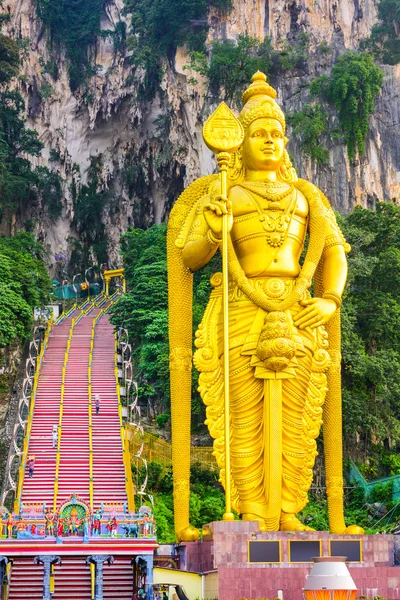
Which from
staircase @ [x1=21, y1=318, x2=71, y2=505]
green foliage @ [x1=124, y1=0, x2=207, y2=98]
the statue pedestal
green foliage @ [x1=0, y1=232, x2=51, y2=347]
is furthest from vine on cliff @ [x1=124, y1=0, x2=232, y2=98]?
the statue pedestal

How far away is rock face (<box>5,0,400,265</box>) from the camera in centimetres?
2770

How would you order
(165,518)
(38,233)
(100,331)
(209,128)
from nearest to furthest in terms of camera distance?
(209,128), (165,518), (100,331), (38,233)

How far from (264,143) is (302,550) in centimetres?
413

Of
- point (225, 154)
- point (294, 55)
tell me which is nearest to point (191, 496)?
point (225, 154)

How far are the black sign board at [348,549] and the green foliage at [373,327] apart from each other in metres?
8.23

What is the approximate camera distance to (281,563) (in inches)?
411

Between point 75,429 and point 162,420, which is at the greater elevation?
point 162,420

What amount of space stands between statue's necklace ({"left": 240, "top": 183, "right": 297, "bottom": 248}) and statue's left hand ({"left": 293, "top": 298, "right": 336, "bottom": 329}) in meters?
0.69

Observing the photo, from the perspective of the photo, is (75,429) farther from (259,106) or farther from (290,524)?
(259,106)

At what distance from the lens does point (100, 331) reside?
86.7 ft

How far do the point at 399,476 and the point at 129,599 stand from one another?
18.5 feet

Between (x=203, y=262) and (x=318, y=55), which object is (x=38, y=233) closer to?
(x=318, y=55)

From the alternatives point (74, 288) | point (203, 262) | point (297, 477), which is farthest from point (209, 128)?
point (74, 288)

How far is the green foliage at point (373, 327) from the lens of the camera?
19258 mm
